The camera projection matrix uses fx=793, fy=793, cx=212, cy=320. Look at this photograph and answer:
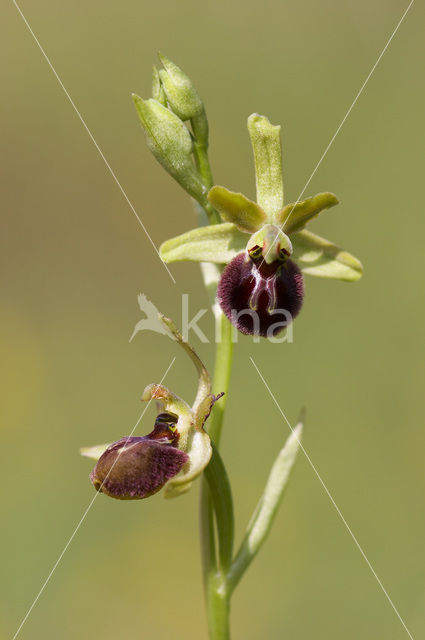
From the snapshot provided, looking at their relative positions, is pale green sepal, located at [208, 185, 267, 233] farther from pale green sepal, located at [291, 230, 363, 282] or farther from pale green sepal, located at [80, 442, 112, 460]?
pale green sepal, located at [80, 442, 112, 460]

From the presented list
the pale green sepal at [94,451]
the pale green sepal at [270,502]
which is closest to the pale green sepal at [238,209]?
the pale green sepal at [270,502]

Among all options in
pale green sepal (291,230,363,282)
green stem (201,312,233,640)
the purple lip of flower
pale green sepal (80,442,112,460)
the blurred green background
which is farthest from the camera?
the blurred green background

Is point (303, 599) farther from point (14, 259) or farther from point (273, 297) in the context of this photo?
point (14, 259)

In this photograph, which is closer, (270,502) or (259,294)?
(259,294)

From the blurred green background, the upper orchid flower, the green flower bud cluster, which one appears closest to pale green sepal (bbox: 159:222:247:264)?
the upper orchid flower

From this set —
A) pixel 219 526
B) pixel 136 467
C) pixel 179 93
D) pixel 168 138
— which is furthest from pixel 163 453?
pixel 179 93

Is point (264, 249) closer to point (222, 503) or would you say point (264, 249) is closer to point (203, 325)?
point (222, 503)
